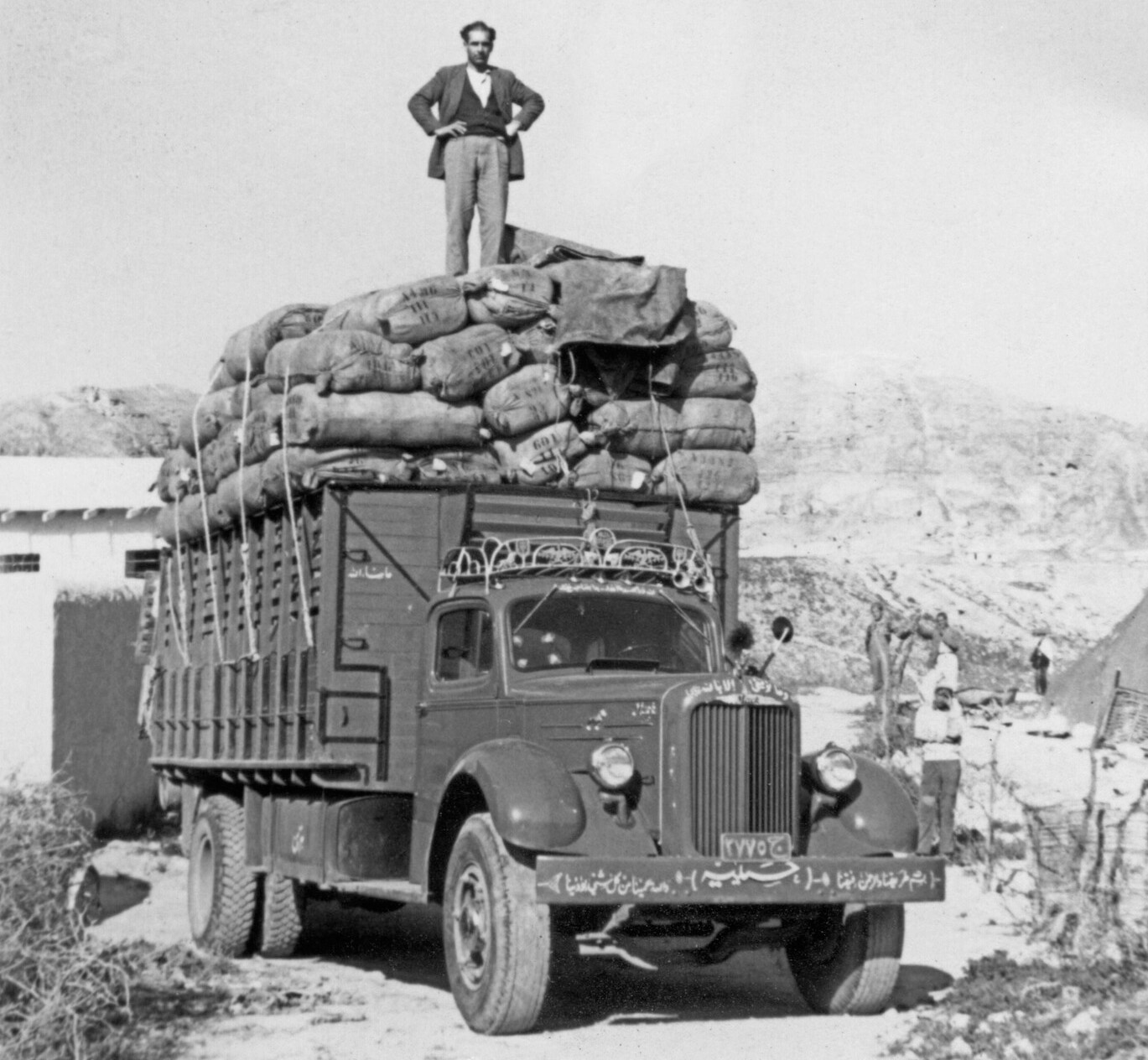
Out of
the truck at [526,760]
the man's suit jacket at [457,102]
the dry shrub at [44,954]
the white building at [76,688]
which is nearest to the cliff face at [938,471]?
the white building at [76,688]

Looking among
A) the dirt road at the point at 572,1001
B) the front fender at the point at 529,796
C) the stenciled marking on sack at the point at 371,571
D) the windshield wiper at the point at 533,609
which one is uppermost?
the stenciled marking on sack at the point at 371,571

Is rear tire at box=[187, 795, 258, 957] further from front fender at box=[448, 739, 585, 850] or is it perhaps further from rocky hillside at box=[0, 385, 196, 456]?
rocky hillside at box=[0, 385, 196, 456]

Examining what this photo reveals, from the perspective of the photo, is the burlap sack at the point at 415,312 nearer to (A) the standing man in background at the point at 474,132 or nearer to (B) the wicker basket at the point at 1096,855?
(A) the standing man in background at the point at 474,132

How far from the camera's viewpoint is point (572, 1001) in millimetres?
9336

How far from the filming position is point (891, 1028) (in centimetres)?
851

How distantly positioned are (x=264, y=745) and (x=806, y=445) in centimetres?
6042

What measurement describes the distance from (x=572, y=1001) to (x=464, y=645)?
194 centimetres

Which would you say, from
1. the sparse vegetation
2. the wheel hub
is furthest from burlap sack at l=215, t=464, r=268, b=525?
the wheel hub

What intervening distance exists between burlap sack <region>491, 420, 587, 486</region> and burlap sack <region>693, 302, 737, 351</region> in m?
1.16

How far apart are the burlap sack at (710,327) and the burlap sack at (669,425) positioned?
0.35m

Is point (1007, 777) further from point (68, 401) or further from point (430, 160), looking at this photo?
point (68, 401)

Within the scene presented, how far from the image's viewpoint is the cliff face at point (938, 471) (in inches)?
2352

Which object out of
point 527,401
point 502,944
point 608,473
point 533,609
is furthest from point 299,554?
point 502,944

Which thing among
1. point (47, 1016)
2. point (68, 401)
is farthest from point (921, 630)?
point (68, 401)
